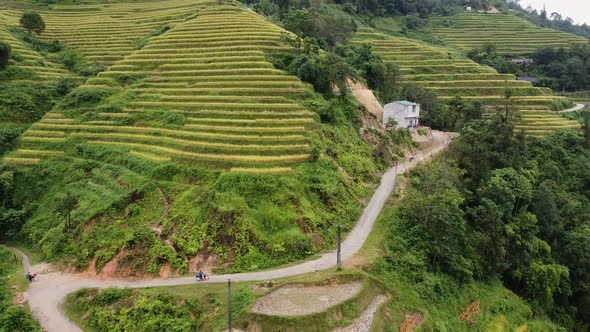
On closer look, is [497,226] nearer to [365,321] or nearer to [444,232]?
[444,232]

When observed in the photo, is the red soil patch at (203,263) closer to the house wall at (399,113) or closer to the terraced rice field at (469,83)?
the house wall at (399,113)

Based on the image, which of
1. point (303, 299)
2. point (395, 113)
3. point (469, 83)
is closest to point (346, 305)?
point (303, 299)

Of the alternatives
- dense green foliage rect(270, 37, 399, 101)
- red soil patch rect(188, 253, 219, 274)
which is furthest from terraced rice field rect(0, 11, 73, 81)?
red soil patch rect(188, 253, 219, 274)

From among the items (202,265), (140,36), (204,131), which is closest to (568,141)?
(204,131)

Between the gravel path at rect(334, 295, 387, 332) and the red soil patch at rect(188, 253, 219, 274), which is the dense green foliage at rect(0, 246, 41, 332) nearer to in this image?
the red soil patch at rect(188, 253, 219, 274)

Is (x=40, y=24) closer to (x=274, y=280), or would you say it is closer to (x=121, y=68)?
(x=121, y=68)

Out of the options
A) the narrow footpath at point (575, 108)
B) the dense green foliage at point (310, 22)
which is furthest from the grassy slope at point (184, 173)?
the narrow footpath at point (575, 108)
